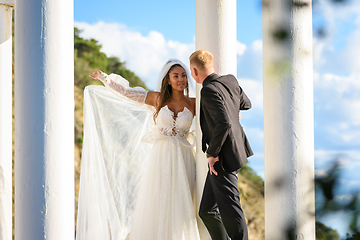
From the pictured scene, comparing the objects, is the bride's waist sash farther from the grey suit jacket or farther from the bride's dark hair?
the grey suit jacket

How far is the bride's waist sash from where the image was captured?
521cm

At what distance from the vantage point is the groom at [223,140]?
144 inches

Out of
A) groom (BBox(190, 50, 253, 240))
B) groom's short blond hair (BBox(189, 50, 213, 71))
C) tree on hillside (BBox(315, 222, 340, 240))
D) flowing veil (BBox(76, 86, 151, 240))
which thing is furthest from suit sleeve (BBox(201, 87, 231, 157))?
tree on hillside (BBox(315, 222, 340, 240))

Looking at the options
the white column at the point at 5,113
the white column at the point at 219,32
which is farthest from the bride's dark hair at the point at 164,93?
the white column at the point at 5,113

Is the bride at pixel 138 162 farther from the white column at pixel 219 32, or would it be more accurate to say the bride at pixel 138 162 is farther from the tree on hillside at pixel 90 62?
the tree on hillside at pixel 90 62

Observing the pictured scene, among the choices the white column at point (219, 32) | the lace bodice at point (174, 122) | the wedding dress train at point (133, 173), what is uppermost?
the white column at point (219, 32)

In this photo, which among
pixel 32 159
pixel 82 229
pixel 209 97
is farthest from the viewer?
pixel 82 229

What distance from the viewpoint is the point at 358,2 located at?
50cm

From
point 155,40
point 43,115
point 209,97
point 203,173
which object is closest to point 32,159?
point 43,115

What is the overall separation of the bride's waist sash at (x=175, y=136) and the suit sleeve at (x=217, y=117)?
149cm

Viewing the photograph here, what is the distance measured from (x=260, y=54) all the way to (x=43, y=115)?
9.52 ft

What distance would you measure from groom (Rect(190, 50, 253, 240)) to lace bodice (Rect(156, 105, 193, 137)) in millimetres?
1063

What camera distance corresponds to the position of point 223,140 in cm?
367

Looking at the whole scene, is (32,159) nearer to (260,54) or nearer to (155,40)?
(260,54)
